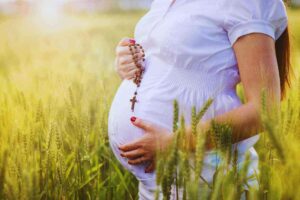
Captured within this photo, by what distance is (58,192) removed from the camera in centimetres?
132

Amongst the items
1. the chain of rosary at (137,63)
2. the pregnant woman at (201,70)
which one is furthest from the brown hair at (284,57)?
the chain of rosary at (137,63)

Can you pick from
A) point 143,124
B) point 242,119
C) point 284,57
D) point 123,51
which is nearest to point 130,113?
point 143,124

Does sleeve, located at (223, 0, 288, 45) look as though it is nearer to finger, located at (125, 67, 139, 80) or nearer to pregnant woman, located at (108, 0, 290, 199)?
pregnant woman, located at (108, 0, 290, 199)

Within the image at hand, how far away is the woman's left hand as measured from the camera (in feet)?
4.41

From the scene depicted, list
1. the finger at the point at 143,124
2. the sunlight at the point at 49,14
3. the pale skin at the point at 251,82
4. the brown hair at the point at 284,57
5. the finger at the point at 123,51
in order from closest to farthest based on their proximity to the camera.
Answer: the pale skin at the point at 251,82 → the finger at the point at 143,124 → the brown hair at the point at 284,57 → the finger at the point at 123,51 → the sunlight at the point at 49,14

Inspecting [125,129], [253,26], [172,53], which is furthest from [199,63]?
[125,129]

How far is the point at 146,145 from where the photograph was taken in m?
1.36

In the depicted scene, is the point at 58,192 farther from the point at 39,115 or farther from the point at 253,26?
the point at 253,26

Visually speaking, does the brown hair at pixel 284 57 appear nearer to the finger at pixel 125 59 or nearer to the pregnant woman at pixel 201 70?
the pregnant woman at pixel 201 70

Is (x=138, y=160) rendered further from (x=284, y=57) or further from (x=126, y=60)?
(x=284, y=57)

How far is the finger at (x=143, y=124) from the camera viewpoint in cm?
138

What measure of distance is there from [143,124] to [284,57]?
1.62 ft

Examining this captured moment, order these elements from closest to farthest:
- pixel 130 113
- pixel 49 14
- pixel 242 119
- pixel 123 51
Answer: pixel 242 119, pixel 130 113, pixel 123 51, pixel 49 14

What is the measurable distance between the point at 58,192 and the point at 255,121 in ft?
1.83
